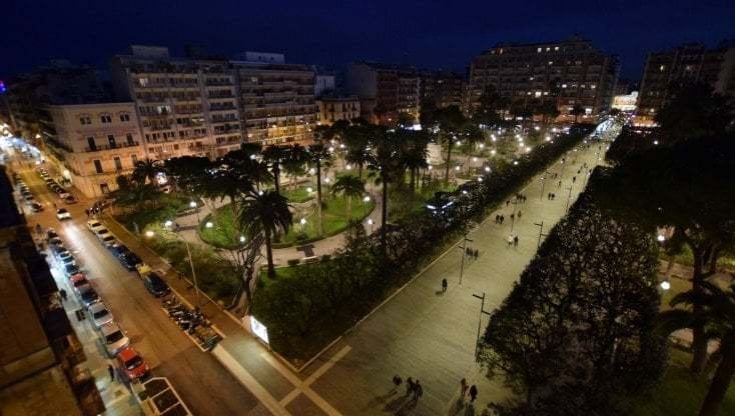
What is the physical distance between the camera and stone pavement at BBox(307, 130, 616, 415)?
906 inches

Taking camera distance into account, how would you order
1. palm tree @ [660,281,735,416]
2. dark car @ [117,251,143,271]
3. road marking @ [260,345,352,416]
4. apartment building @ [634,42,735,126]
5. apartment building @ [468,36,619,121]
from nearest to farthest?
palm tree @ [660,281,735,416], road marking @ [260,345,352,416], dark car @ [117,251,143,271], apartment building @ [634,42,735,126], apartment building @ [468,36,619,121]

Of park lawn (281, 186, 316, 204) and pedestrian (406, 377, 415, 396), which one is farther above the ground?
park lawn (281, 186, 316, 204)

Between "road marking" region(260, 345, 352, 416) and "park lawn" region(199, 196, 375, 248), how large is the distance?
18.2 metres

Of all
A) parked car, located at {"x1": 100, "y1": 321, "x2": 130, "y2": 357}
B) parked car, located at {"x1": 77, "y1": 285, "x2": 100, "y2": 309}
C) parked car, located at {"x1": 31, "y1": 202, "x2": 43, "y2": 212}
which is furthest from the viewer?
parked car, located at {"x1": 31, "y1": 202, "x2": 43, "y2": 212}

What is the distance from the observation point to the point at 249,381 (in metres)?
24.8

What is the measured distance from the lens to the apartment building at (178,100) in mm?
67125

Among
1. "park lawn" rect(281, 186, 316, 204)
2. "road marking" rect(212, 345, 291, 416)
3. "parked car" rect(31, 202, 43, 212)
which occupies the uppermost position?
"park lawn" rect(281, 186, 316, 204)

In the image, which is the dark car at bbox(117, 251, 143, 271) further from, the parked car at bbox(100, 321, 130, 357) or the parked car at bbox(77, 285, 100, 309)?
the parked car at bbox(100, 321, 130, 357)

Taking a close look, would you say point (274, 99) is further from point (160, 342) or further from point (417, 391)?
point (417, 391)

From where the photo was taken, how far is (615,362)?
2328 cm

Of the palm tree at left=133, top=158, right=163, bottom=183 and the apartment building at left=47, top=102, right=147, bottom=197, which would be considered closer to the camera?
the palm tree at left=133, top=158, right=163, bottom=183

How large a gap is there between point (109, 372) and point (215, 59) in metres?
73.9

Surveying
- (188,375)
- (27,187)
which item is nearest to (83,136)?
(27,187)

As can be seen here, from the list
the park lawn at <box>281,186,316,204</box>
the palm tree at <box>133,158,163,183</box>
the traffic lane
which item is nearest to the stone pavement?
the traffic lane
